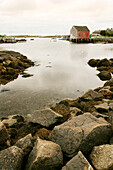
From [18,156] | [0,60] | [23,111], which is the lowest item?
[23,111]

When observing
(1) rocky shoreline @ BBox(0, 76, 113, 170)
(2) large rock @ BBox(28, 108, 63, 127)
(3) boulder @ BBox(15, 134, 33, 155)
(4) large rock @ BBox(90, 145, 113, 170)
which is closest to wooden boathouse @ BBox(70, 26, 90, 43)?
(2) large rock @ BBox(28, 108, 63, 127)

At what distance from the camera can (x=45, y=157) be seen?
167 inches

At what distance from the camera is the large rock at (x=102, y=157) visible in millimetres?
4255

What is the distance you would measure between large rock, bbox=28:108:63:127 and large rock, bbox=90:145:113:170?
8.53 ft

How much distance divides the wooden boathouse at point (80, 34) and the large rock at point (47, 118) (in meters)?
94.5

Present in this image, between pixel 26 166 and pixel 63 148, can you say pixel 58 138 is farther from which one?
pixel 26 166

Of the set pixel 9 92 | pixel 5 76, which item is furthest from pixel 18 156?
pixel 5 76

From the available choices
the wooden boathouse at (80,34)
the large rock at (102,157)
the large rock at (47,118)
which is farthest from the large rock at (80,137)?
the wooden boathouse at (80,34)

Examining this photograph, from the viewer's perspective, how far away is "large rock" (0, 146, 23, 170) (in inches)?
165

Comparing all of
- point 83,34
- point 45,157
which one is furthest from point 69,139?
point 83,34

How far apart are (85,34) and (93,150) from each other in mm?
101261

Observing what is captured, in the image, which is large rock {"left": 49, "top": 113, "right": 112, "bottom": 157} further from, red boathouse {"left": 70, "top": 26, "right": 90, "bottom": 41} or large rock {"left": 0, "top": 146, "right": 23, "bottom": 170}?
red boathouse {"left": 70, "top": 26, "right": 90, "bottom": 41}

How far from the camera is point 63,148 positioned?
5.02 m

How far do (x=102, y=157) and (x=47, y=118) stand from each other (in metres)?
3.29
